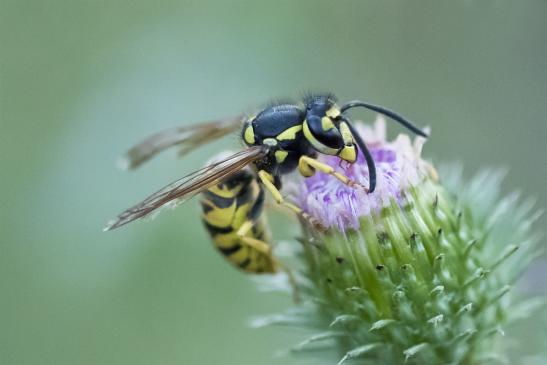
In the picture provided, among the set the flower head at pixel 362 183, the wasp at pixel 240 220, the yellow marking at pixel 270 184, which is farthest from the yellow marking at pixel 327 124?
the wasp at pixel 240 220

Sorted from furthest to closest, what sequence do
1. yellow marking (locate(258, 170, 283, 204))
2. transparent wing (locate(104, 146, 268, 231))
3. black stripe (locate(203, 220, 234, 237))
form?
black stripe (locate(203, 220, 234, 237))
yellow marking (locate(258, 170, 283, 204))
transparent wing (locate(104, 146, 268, 231))

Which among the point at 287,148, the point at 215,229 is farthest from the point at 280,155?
the point at 215,229

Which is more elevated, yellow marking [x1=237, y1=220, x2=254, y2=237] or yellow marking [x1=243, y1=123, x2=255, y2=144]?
yellow marking [x1=243, y1=123, x2=255, y2=144]

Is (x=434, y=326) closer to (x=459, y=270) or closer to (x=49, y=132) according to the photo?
(x=459, y=270)

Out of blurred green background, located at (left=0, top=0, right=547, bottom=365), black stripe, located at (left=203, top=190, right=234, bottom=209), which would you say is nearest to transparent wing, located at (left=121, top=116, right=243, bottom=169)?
black stripe, located at (left=203, top=190, right=234, bottom=209)

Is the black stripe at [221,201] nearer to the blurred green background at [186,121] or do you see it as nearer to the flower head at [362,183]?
the flower head at [362,183]

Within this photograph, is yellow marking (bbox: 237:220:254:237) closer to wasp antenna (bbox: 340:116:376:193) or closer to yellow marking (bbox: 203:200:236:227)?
yellow marking (bbox: 203:200:236:227)
